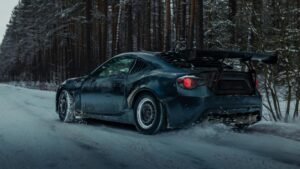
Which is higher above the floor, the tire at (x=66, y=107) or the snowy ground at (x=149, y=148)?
the tire at (x=66, y=107)

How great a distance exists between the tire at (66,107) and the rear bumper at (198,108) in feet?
9.69

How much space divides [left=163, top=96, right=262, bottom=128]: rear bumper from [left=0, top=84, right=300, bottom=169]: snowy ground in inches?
10.0

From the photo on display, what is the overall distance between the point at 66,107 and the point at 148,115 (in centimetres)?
270

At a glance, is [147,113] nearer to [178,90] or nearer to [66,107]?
[178,90]

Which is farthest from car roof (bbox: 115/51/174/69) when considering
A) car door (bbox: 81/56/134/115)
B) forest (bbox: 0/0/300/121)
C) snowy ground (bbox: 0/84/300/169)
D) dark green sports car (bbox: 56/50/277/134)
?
forest (bbox: 0/0/300/121)

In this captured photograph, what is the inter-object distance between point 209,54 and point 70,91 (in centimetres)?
356

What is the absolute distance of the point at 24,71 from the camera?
3314 inches

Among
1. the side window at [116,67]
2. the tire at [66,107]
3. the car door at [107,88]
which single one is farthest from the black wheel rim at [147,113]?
the tire at [66,107]

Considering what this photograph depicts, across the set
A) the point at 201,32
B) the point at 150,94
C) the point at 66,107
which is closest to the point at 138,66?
the point at 150,94

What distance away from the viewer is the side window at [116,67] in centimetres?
712

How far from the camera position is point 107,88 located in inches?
288

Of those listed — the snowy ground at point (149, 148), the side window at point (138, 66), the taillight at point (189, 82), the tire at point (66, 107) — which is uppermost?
the side window at point (138, 66)

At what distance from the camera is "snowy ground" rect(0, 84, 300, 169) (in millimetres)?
4367

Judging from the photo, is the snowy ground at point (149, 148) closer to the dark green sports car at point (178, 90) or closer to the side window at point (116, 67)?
the dark green sports car at point (178, 90)
